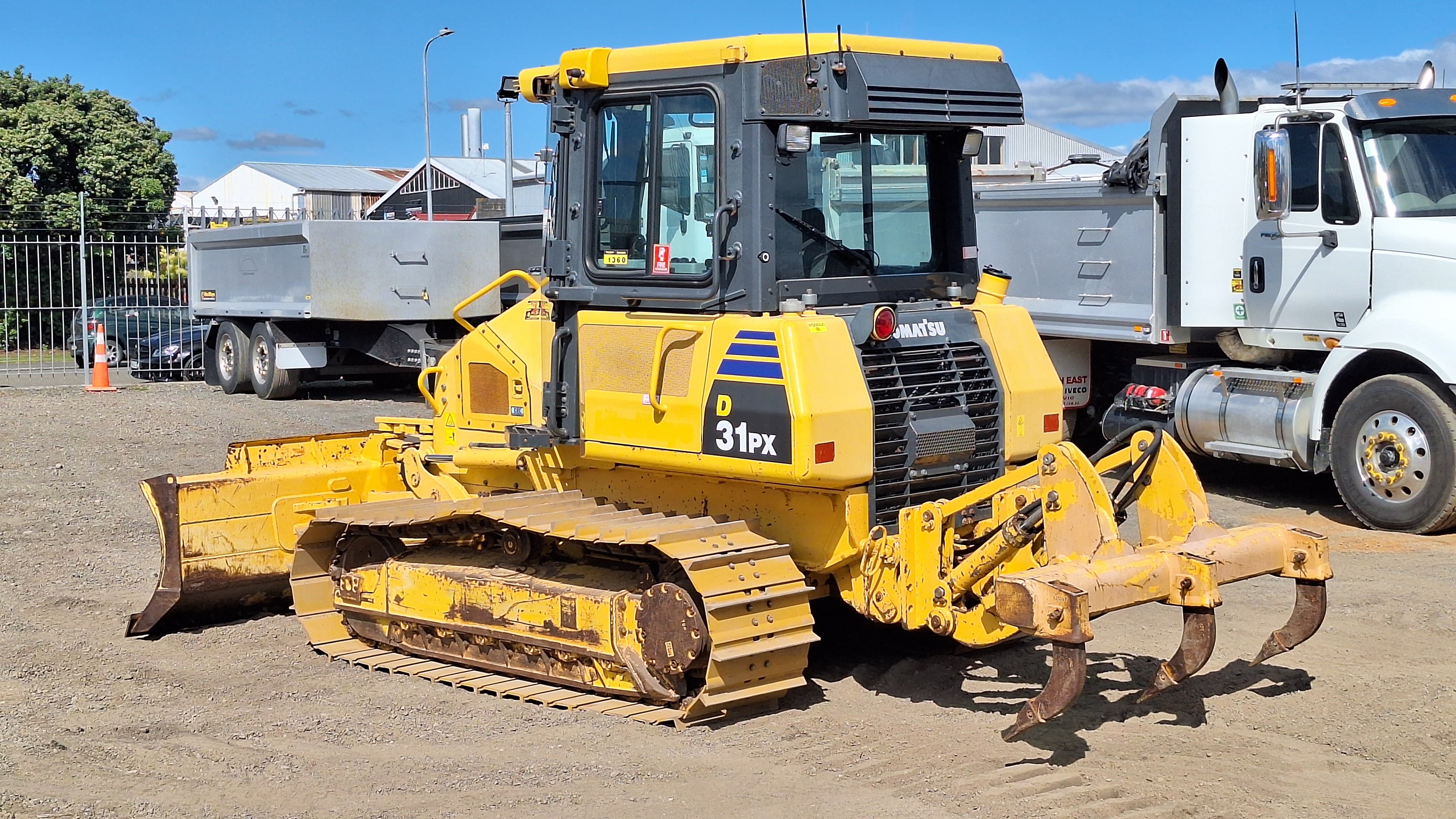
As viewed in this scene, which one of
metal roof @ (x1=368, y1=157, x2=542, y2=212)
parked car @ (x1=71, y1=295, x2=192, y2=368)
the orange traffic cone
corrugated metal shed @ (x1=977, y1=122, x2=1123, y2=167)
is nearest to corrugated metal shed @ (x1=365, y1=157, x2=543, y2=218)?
metal roof @ (x1=368, y1=157, x2=542, y2=212)

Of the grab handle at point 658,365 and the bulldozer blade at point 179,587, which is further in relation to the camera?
the bulldozer blade at point 179,587

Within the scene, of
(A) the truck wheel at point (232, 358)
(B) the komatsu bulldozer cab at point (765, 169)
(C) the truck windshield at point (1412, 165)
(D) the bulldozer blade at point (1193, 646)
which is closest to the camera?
(D) the bulldozer blade at point (1193, 646)

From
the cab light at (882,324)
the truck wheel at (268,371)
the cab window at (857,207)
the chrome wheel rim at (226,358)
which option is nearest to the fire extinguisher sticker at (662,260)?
the cab window at (857,207)

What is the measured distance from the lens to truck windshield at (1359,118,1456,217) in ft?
33.5

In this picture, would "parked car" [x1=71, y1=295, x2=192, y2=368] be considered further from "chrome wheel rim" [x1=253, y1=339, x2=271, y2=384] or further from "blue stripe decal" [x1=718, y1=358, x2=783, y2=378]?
"blue stripe decal" [x1=718, y1=358, x2=783, y2=378]

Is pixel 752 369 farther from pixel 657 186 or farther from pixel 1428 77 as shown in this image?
pixel 1428 77

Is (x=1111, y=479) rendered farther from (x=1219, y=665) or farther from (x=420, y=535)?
(x=420, y=535)

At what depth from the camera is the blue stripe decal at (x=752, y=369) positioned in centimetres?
590

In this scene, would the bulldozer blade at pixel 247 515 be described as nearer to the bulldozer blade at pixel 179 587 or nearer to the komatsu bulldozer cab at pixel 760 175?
the bulldozer blade at pixel 179 587

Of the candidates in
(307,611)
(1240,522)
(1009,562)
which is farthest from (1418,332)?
(307,611)

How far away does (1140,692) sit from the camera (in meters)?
6.51

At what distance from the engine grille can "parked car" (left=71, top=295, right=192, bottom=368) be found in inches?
696

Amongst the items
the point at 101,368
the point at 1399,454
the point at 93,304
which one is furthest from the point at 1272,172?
the point at 93,304

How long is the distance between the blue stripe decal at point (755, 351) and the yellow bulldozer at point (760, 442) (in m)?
0.01
